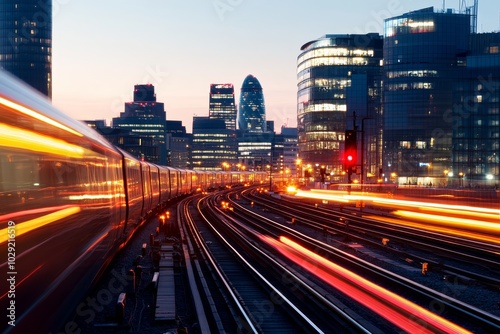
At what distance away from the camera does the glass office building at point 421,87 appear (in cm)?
10919

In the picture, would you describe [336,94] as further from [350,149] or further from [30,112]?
[30,112]

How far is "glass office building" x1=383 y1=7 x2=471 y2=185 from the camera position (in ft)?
358

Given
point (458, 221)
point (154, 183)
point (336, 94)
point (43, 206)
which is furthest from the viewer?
point (336, 94)

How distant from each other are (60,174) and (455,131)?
305 feet

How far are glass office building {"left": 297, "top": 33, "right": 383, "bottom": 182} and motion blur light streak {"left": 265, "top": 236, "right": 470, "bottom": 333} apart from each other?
119 metres

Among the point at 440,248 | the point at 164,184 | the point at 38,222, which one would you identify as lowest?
the point at 440,248

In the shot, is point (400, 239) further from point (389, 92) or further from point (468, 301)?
point (389, 92)

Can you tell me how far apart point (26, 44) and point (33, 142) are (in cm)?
14491

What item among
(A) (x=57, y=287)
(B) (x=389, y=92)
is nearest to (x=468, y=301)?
(A) (x=57, y=287)

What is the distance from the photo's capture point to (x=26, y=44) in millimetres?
140625

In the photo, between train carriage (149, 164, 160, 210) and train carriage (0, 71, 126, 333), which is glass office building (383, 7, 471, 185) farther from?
train carriage (0, 71, 126, 333)

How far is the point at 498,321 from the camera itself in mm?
11242

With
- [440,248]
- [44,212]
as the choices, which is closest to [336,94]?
[440,248]

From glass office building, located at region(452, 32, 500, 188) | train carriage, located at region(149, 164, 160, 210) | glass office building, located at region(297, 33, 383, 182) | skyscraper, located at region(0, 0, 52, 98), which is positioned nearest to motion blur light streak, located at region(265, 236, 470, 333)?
train carriage, located at region(149, 164, 160, 210)
